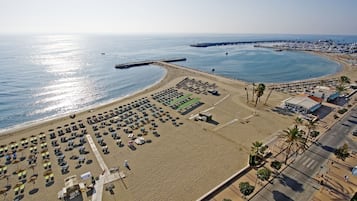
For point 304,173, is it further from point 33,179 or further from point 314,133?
point 33,179

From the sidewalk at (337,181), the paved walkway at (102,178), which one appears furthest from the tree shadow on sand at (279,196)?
the paved walkway at (102,178)

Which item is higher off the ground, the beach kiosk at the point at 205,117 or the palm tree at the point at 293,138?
the palm tree at the point at 293,138

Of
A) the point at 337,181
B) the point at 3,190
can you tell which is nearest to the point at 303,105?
the point at 337,181

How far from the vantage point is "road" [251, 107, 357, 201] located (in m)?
28.8

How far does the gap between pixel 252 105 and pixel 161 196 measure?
43057 millimetres

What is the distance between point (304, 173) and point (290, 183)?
13.0 feet

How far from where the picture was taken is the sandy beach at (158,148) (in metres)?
32.2

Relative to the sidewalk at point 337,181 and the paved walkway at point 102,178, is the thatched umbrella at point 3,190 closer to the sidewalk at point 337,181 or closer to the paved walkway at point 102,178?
the paved walkway at point 102,178

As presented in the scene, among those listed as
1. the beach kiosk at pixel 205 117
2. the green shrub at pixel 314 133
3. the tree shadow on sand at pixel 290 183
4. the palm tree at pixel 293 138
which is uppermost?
the palm tree at pixel 293 138

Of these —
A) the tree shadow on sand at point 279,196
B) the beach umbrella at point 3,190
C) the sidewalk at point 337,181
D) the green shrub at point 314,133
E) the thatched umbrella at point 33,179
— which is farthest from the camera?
the green shrub at point 314,133

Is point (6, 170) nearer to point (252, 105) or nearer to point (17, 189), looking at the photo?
point (17, 189)

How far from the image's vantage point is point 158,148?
42562 mm

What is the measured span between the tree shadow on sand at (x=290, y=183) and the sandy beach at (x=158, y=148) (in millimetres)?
6288

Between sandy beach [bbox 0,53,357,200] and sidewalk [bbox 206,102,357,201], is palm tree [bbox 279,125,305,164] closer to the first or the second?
sidewalk [bbox 206,102,357,201]
